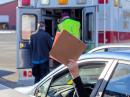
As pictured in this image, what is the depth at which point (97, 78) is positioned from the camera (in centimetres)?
475

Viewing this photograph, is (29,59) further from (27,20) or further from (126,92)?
(126,92)

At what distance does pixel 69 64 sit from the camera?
4570 millimetres

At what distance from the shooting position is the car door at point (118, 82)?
438 cm

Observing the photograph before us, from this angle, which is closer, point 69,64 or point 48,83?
point 69,64

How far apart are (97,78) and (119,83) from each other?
0.35 meters

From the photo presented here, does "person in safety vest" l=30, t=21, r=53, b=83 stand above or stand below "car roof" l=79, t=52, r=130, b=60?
below

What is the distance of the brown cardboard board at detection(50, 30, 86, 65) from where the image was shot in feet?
14.6

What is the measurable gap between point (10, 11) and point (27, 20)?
68002mm

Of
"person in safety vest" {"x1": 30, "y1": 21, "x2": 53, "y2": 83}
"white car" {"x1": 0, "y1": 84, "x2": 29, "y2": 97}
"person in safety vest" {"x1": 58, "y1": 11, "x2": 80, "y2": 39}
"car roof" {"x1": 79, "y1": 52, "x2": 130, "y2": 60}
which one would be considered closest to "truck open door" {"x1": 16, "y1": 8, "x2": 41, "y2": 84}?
"person in safety vest" {"x1": 30, "y1": 21, "x2": 53, "y2": 83}

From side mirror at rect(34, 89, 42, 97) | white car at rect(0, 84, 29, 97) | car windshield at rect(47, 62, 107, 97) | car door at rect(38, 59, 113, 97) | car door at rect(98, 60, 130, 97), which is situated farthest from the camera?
side mirror at rect(34, 89, 42, 97)

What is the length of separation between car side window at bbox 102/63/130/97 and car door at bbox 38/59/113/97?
11 cm

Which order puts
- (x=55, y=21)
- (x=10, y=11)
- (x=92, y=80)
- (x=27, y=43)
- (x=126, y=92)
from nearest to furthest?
(x=126, y=92), (x=92, y=80), (x=27, y=43), (x=55, y=21), (x=10, y=11)

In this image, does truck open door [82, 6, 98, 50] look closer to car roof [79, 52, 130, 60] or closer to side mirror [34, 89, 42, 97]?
side mirror [34, 89, 42, 97]

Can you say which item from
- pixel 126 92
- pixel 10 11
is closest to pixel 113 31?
pixel 126 92
